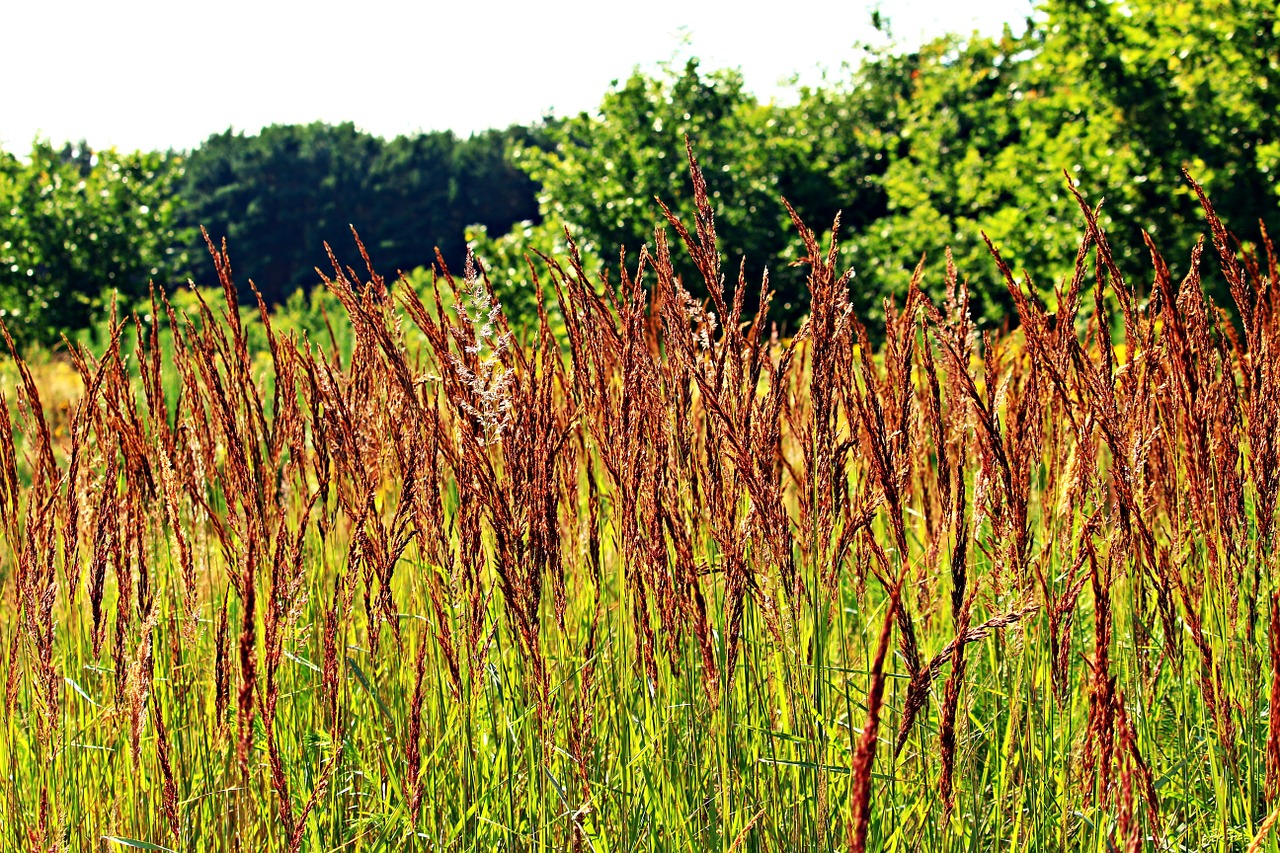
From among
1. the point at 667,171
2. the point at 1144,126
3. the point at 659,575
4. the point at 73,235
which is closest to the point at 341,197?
the point at 73,235

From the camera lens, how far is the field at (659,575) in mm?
1523

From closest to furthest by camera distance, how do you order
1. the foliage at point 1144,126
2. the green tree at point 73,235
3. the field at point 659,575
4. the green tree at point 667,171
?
the field at point 659,575
the foliage at point 1144,126
the green tree at point 667,171
the green tree at point 73,235

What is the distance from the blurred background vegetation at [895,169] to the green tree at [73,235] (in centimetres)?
4

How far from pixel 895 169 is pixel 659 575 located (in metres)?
11.7

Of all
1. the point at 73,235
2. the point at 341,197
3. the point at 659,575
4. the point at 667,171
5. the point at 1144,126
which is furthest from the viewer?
the point at 341,197

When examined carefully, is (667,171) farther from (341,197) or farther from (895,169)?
(341,197)

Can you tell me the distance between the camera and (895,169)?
12.5 meters

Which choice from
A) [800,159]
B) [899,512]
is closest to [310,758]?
[899,512]

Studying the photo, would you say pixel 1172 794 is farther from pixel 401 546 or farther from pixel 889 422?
pixel 401 546

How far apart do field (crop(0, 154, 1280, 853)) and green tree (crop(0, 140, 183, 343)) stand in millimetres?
14164

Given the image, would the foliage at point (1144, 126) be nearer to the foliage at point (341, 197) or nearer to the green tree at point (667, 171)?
the green tree at point (667, 171)

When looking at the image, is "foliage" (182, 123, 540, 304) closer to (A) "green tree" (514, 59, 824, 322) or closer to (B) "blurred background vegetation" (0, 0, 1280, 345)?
(B) "blurred background vegetation" (0, 0, 1280, 345)

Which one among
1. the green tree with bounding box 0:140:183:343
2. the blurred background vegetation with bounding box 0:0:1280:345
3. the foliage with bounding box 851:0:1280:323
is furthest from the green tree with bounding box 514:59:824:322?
the green tree with bounding box 0:140:183:343

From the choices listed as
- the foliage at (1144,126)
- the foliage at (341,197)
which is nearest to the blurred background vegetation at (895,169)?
the foliage at (1144,126)
